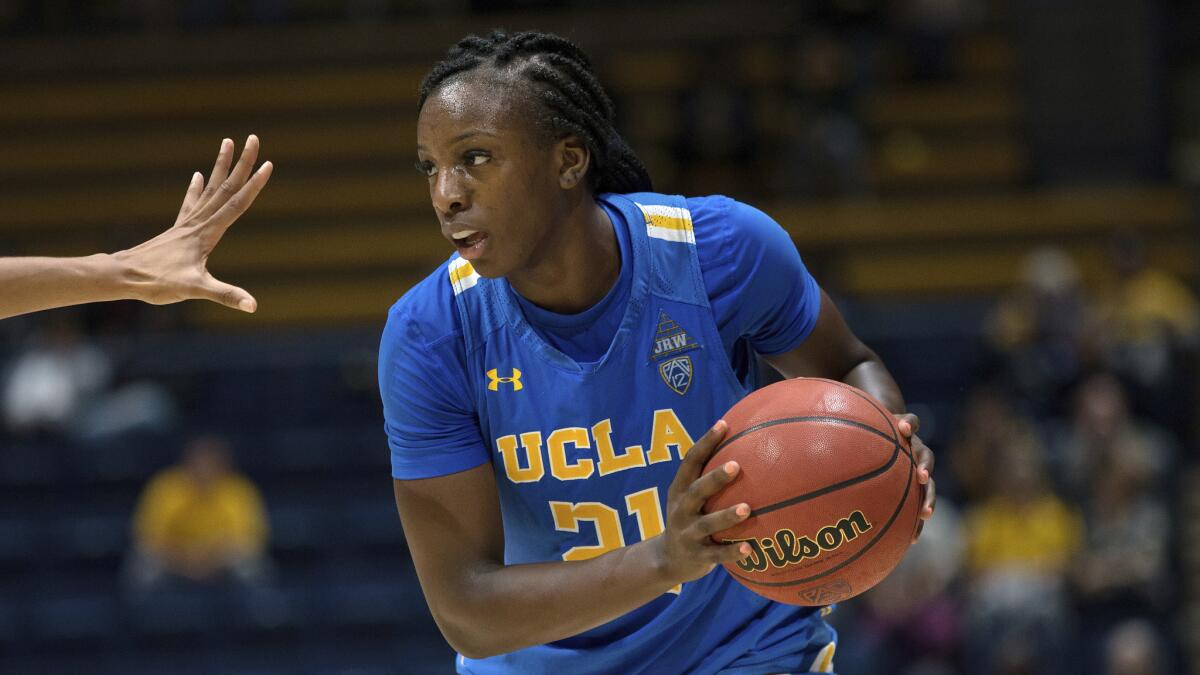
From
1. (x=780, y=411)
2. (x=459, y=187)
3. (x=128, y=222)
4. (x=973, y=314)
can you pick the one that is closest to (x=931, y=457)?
(x=780, y=411)

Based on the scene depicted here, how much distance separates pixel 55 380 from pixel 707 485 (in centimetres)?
850

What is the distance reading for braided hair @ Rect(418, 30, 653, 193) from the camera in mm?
3271

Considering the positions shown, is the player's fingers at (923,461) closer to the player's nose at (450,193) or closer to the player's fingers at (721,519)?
the player's fingers at (721,519)

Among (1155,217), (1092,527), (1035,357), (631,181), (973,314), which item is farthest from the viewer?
(1155,217)

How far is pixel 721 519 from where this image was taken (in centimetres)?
291

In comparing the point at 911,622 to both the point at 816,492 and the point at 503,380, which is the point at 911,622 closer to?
the point at 503,380

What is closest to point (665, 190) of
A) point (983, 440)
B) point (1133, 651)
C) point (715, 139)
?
point (715, 139)

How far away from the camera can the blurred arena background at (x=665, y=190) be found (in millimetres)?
9125

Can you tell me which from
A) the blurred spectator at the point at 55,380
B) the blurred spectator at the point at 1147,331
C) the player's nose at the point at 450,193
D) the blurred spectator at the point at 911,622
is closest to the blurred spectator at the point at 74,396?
the blurred spectator at the point at 55,380

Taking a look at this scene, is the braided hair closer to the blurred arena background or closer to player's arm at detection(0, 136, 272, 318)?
player's arm at detection(0, 136, 272, 318)

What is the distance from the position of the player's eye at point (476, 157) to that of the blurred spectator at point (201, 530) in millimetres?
6779

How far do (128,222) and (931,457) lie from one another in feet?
36.0

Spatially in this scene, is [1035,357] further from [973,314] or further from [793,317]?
[793,317]

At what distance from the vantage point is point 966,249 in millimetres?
13008
